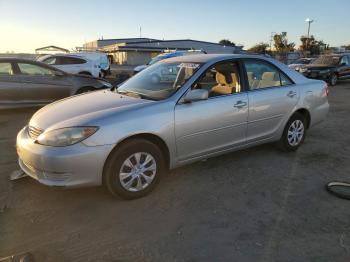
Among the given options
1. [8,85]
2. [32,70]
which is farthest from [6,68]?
[32,70]

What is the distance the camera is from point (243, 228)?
348 centimetres

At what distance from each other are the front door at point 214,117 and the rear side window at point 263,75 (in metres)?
0.22

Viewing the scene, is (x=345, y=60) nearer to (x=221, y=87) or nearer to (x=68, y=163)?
(x=221, y=87)

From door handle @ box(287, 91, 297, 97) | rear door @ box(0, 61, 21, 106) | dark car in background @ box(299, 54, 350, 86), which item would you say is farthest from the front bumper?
dark car in background @ box(299, 54, 350, 86)

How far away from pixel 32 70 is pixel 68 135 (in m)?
6.37

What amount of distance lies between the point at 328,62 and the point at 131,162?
17.9 meters

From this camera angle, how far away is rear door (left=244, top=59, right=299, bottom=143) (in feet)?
16.5

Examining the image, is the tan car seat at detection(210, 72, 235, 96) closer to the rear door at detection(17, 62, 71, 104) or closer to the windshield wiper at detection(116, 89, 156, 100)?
the windshield wiper at detection(116, 89, 156, 100)

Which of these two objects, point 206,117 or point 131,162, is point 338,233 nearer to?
point 206,117

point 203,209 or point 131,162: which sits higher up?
point 131,162

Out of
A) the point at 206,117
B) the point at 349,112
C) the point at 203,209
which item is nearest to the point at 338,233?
the point at 203,209

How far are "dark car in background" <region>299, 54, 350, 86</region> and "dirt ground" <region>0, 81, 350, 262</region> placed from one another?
14.4 metres

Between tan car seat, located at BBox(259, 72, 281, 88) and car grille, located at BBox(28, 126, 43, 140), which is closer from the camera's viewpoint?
car grille, located at BBox(28, 126, 43, 140)

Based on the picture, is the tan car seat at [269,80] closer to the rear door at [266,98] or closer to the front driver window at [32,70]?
the rear door at [266,98]
